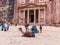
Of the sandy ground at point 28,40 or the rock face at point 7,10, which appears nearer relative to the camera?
the sandy ground at point 28,40

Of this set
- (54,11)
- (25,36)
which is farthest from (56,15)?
(25,36)

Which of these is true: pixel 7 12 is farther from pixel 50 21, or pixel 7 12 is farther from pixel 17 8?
pixel 50 21

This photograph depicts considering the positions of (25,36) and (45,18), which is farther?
(45,18)

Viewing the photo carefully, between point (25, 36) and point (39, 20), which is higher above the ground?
point (25, 36)

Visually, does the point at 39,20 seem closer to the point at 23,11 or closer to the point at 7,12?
the point at 23,11

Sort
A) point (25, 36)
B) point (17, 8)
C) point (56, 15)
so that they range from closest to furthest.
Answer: point (25, 36)
point (56, 15)
point (17, 8)

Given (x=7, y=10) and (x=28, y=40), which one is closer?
(x=28, y=40)

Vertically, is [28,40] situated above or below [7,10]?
above

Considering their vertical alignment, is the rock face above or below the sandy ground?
below

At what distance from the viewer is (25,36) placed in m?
19.4

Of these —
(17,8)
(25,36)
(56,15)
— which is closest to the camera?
(25,36)

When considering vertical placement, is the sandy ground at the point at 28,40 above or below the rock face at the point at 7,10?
above

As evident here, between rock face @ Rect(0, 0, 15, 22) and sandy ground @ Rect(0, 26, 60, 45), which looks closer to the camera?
sandy ground @ Rect(0, 26, 60, 45)

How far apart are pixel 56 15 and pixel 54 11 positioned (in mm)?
951
